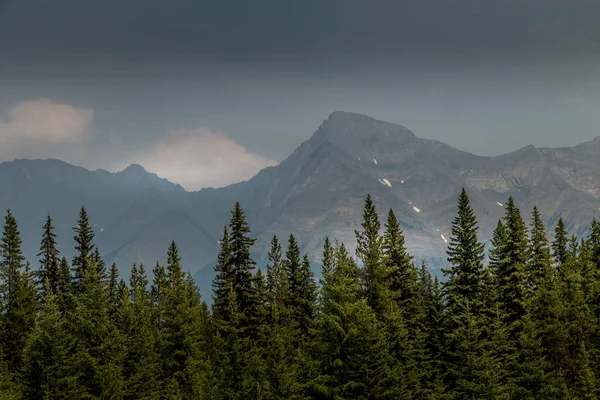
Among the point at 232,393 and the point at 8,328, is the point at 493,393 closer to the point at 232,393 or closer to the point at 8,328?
the point at 232,393

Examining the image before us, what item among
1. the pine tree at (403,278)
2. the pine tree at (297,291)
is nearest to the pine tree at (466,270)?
the pine tree at (403,278)

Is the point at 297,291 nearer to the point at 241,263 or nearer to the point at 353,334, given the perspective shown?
the point at 241,263

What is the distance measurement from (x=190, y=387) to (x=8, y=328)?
69.8ft

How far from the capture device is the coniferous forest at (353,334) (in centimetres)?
4341

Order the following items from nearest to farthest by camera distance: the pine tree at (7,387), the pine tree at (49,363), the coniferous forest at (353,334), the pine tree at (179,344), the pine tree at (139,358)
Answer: the coniferous forest at (353,334) < the pine tree at (7,387) < the pine tree at (49,363) < the pine tree at (139,358) < the pine tree at (179,344)

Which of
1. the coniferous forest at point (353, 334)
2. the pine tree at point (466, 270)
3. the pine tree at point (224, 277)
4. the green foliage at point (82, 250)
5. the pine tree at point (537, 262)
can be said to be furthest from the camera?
the green foliage at point (82, 250)

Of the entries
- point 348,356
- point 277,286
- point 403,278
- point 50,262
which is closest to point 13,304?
point 50,262

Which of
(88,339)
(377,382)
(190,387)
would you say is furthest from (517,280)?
(88,339)

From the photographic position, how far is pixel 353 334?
40.9 meters

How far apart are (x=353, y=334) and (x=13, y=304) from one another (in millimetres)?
43461

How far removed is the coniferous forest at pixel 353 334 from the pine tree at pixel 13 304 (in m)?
0.16

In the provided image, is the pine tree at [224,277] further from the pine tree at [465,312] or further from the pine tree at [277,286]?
the pine tree at [465,312]

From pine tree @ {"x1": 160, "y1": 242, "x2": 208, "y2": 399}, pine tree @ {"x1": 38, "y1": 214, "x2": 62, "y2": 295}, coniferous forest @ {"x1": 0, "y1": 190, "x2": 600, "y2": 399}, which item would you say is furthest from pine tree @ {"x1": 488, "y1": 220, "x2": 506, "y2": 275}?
pine tree @ {"x1": 38, "y1": 214, "x2": 62, "y2": 295}

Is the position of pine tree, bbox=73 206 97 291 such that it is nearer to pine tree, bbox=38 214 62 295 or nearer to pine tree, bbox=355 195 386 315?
pine tree, bbox=38 214 62 295
